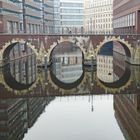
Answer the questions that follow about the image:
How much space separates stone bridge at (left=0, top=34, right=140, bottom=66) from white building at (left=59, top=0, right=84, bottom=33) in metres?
88.2

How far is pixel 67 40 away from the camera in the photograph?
191 ft

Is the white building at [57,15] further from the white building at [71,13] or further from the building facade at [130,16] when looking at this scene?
the building facade at [130,16]

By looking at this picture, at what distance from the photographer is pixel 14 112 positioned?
2933 centimetres

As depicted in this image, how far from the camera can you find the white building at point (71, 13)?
488 feet

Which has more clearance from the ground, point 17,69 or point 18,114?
point 17,69

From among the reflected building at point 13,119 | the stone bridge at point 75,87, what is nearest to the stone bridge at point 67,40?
the stone bridge at point 75,87

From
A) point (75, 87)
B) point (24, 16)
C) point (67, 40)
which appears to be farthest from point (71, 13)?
point (75, 87)

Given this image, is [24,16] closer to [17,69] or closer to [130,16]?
[130,16]

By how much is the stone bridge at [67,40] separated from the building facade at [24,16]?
20.2 feet

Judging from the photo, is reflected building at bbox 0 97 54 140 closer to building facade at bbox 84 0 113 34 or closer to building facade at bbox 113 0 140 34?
building facade at bbox 113 0 140 34

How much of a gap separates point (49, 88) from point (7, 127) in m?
14.6

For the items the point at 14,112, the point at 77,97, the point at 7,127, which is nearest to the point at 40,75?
the point at 77,97

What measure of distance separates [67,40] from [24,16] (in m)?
27.8

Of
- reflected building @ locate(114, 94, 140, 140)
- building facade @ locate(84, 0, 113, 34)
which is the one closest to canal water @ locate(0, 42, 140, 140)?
reflected building @ locate(114, 94, 140, 140)
